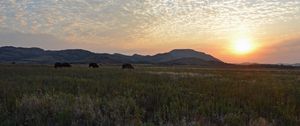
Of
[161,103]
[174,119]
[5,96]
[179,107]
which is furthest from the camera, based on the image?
[5,96]

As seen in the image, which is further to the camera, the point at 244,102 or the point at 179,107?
the point at 244,102

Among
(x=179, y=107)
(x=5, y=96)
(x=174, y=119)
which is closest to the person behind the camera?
(x=174, y=119)

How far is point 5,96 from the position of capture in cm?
1305

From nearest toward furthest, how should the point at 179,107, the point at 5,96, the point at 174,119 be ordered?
1. the point at 174,119
2. the point at 179,107
3. the point at 5,96

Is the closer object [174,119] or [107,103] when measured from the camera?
[174,119]

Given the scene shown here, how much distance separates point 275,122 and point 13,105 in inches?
291

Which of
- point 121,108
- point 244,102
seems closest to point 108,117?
point 121,108

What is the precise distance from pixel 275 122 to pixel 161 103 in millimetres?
3691

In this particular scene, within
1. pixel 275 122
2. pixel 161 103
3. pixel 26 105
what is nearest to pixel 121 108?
pixel 161 103

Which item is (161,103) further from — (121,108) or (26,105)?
(26,105)

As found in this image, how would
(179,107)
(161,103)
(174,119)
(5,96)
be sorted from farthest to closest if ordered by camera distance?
(5,96)
(161,103)
(179,107)
(174,119)

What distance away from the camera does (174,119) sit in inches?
362

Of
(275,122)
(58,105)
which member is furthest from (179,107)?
(58,105)

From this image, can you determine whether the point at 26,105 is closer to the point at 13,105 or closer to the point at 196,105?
the point at 13,105
